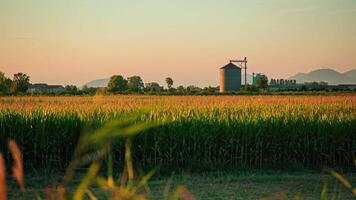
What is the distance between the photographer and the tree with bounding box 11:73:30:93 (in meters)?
91.1

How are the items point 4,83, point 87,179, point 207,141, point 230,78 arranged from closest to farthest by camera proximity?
point 87,179
point 207,141
point 4,83
point 230,78

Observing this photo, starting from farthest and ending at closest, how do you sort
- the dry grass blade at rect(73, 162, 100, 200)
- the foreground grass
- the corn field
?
the corn field < the foreground grass < the dry grass blade at rect(73, 162, 100, 200)

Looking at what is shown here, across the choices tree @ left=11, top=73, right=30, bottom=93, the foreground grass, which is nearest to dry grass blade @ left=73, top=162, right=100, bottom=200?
the foreground grass

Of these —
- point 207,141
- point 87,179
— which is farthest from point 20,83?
point 87,179

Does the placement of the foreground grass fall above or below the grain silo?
below

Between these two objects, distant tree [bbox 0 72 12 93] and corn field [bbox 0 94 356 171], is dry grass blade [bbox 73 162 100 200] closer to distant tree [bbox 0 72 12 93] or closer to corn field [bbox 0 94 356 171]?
corn field [bbox 0 94 356 171]

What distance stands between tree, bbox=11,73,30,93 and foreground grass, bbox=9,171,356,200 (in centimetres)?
7674

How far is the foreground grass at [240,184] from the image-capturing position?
1009 cm

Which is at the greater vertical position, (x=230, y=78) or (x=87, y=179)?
(x=230, y=78)

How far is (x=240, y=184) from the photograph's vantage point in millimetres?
11305

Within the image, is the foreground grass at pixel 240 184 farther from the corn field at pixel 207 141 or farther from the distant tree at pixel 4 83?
the distant tree at pixel 4 83

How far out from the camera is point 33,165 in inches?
512

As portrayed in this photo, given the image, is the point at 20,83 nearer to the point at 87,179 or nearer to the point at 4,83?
the point at 4,83

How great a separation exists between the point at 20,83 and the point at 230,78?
38.8 meters
